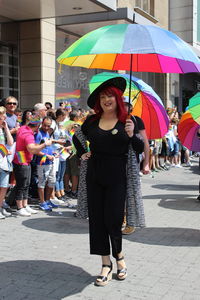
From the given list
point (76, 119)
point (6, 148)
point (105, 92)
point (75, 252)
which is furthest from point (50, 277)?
point (76, 119)

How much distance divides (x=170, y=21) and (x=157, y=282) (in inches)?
1139

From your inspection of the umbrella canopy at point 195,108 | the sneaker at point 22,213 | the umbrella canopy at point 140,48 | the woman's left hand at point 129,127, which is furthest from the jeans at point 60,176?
the woman's left hand at point 129,127

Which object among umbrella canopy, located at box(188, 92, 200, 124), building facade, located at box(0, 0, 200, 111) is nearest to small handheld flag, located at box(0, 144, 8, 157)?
umbrella canopy, located at box(188, 92, 200, 124)

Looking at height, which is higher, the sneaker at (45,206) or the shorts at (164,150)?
the shorts at (164,150)

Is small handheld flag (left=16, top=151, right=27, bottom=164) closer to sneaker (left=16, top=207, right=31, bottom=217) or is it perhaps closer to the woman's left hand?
sneaker (left=16, top=207, right=31, bottom=217)

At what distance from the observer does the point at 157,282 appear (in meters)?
4.51

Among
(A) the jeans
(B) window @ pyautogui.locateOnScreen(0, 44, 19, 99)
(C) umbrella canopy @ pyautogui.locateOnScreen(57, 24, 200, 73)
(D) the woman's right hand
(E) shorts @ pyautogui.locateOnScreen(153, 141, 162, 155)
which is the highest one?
(B) window @ pyautogui.locateOnScreen(0, 44, 19, 99)

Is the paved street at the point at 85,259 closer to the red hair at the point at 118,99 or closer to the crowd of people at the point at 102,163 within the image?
the crowd of people at the point at 102,163

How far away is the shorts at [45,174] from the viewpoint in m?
7.89

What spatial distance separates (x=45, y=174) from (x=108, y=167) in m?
3.72

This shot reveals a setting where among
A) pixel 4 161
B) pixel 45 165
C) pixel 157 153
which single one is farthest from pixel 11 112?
pixel 157 153

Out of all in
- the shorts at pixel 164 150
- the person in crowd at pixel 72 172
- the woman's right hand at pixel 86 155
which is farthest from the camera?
the shorts at pixel 164 150

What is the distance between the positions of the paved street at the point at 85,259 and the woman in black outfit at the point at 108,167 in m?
0.30

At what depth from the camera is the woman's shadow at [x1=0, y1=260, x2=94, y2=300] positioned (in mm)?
4191
